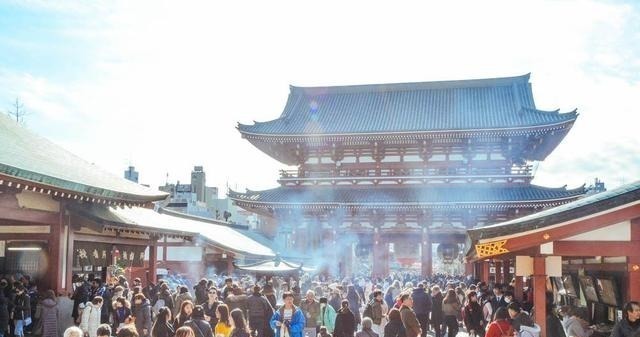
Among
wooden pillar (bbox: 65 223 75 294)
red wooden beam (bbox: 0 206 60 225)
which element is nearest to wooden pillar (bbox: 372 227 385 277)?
wooden pillar (bbox: 65 223 75 294)

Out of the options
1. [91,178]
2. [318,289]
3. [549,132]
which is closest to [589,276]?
[318,289]

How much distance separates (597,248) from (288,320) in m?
6.20

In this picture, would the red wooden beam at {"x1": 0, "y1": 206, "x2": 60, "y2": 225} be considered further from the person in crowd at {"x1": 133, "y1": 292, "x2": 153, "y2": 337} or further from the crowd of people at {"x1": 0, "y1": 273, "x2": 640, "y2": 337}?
the person in crowd at {"x1": 133, "y1": 292, "x2": 153, "y2": 337}

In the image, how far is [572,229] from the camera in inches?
441

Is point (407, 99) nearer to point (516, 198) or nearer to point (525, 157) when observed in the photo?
point (525, 157)

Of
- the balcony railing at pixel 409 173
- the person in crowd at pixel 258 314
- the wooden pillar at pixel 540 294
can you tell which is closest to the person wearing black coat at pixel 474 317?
the wooden pillar at pixel 540 294

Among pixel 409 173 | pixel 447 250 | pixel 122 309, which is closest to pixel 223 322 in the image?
pixel 122 309

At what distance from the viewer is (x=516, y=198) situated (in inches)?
1278

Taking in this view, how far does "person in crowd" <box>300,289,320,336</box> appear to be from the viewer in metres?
15.9

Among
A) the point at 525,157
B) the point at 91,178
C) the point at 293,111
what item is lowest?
the point at 91,178

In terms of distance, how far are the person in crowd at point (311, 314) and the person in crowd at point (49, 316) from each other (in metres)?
5.90

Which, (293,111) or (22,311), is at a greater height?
(293,111)

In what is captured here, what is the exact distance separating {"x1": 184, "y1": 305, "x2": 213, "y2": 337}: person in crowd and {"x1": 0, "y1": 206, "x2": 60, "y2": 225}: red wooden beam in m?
7.36

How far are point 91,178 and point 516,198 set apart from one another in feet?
71.2
